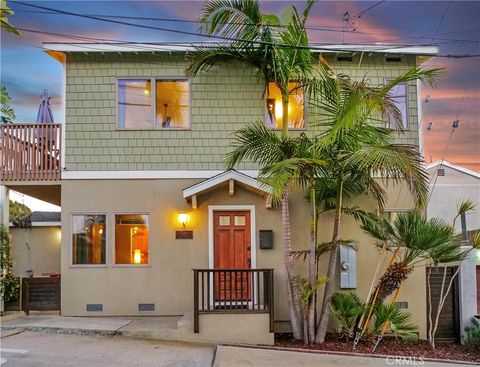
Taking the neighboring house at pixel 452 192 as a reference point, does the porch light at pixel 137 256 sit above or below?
below

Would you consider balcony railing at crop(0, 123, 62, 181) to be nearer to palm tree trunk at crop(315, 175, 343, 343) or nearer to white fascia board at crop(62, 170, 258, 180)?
white fascia board at crop(62, 170, 258, 180)

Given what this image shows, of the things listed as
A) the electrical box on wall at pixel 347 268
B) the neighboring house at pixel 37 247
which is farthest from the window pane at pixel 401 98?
the neighboring house at pixel 37 247

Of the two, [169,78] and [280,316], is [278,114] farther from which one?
[280,316]

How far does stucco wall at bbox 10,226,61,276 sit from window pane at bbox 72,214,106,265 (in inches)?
189

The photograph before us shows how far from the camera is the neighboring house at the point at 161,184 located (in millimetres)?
9180

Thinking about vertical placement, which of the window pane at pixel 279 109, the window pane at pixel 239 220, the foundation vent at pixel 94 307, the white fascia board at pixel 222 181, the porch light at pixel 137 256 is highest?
the window pane at pixel 279 109

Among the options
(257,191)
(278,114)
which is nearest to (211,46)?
(278,114)

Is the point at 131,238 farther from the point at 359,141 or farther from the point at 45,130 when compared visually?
the point at 359,141

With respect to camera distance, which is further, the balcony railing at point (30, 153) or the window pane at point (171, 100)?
the window pane at point (171, 100)

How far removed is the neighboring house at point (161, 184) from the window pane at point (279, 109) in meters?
0.02

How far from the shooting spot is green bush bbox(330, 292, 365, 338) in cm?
807

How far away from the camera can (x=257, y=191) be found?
915 cm

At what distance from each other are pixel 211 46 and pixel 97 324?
5.59 meters

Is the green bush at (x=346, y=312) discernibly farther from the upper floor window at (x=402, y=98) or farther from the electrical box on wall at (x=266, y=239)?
the upper floor window at (x=402, y=98)
